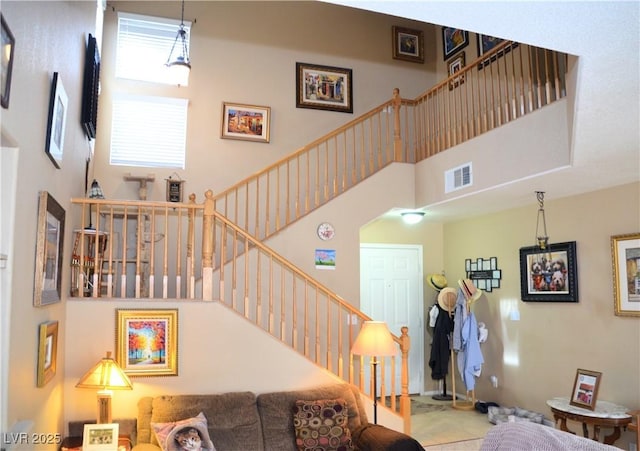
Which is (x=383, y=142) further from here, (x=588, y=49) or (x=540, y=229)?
(x=588, y=49)

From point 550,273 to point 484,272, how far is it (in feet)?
3.68

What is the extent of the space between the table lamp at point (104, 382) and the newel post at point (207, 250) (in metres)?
0.94

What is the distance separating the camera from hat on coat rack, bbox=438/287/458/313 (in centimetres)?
666

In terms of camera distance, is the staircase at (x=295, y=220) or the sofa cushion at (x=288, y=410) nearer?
the sofa cushion at (x=288, y=410)

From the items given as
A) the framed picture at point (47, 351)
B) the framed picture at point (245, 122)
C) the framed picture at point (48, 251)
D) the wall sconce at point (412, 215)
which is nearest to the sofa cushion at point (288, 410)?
the framed picture at point (47, 351)

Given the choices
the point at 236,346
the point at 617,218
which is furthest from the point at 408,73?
the point at 236,346

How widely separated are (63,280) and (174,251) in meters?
2.23

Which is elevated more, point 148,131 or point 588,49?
point 148,131

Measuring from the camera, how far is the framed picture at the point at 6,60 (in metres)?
1.96

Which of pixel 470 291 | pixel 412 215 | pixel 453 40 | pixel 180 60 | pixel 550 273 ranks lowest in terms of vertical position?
pixel 470 291

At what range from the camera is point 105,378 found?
11.9ft

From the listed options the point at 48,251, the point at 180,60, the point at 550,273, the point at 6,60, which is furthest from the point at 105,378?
the point at 550,273

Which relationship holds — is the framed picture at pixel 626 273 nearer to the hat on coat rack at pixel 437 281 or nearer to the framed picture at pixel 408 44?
the hat on coat rack at pixel 437 281

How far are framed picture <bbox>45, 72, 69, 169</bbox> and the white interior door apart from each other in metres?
4.37
